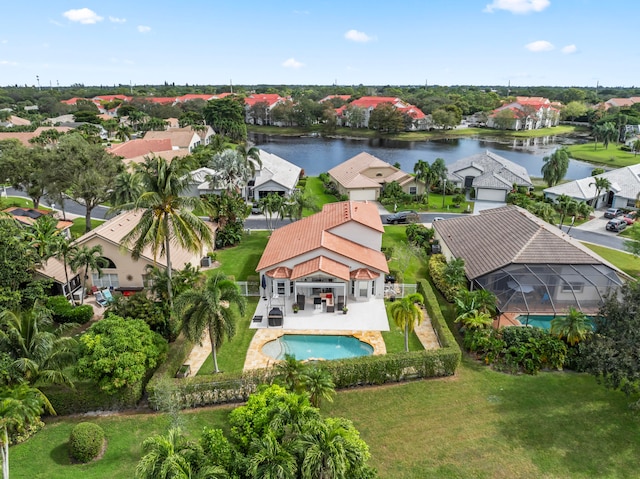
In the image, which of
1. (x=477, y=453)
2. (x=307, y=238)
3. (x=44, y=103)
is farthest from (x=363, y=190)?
(x=44, y=103)

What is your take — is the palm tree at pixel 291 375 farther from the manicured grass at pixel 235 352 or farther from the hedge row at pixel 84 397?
the hedge row at pixel 84 397

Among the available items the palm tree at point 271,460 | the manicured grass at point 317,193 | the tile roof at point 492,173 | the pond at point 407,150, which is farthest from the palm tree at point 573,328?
the pond at point 407,150

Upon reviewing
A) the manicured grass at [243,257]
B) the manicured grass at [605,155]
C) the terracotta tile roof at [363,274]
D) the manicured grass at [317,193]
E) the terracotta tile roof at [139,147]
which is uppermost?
the terracotta tile roof at [139,147]

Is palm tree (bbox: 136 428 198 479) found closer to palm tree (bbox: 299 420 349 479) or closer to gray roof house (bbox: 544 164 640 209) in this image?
palm tree (bbox: 299 420 349 479)

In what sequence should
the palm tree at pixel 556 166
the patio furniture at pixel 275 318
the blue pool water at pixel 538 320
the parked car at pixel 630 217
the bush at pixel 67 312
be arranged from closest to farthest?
the blue pool water at pixel 538 320
the patio furniture at pixel 275 318
the bush at pixel 67 312
the parked car at pixel 630 217
the palm tree at pixel 556 166

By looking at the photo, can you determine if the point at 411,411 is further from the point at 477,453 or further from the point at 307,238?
the point at 307,238

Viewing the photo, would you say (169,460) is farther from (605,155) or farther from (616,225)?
(605,155)

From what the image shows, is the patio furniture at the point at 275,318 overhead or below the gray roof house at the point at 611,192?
below
